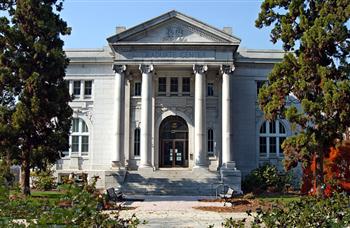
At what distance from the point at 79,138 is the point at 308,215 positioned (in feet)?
103

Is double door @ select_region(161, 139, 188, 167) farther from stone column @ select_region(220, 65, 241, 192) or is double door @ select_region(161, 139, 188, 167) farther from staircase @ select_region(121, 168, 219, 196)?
stone column @ select_region(220, 65, 241, 192)

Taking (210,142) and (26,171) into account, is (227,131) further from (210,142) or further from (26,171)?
(26,171)

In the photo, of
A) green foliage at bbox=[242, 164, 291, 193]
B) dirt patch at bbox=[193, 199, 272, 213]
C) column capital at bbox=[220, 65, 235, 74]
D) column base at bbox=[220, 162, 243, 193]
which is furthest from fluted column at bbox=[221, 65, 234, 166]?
dirt patch at bbox=[193, 199, 272, 213]

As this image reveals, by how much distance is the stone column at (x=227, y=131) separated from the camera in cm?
3300

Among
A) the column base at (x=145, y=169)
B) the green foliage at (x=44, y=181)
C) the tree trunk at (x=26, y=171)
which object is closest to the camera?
the tree trunk at (x=26, y=171)

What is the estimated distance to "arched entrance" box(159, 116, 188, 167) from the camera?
37.3m

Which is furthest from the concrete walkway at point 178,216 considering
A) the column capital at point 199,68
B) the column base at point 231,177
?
the column capital at point 199,68

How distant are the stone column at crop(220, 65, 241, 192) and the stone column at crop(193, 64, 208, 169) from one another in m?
1.40

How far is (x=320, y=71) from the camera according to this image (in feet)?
67.8

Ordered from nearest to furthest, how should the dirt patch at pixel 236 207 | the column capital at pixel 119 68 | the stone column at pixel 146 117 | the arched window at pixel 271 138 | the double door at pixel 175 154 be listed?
the dirt patch at pixel 236 207 < the stone column at pixel 146 117 < the column capital at pixel 119 68 < the double door at pixel 175 154 < the arched window at pixel 271 138

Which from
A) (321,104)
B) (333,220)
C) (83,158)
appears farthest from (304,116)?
(83,158)

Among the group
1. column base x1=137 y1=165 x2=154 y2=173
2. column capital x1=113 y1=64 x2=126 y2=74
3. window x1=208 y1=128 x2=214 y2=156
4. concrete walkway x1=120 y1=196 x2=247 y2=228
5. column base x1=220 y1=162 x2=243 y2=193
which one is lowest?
concrete walkway x1=120 y1=196 x2=247 y2=228

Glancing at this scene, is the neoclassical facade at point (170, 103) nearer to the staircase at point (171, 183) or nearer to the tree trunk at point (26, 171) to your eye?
the staircase at point (171, 183)

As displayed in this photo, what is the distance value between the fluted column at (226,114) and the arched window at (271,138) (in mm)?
5225
